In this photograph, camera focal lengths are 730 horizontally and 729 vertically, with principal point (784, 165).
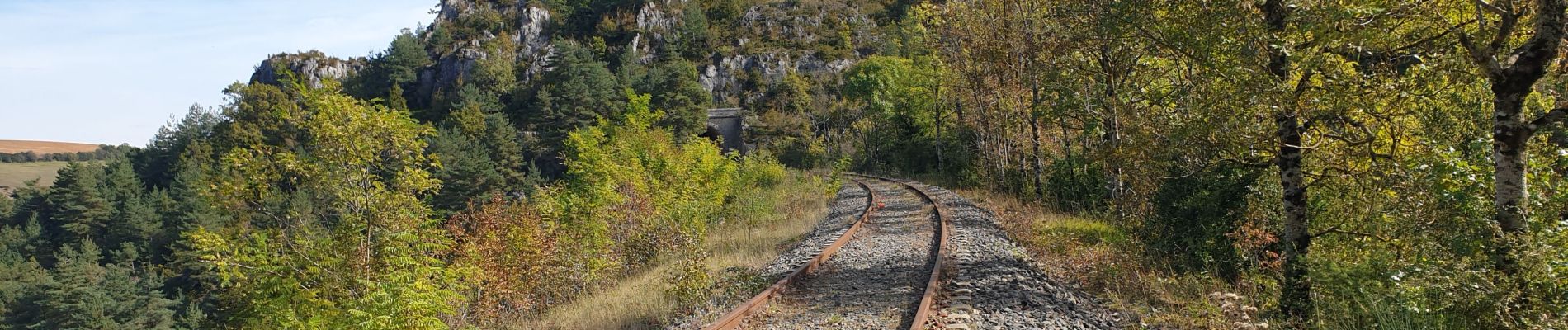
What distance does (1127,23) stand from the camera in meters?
7.23

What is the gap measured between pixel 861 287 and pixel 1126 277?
2767mm

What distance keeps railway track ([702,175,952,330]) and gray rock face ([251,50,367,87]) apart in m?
97.7

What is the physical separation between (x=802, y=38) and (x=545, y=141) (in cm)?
4193

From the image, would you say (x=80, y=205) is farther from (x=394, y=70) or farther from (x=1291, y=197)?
(x=1291, y=197)

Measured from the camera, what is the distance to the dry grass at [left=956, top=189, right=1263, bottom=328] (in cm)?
613

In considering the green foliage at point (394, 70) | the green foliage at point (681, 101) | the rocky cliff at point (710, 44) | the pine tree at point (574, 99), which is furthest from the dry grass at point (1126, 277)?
the green foliage at point (394, 70)

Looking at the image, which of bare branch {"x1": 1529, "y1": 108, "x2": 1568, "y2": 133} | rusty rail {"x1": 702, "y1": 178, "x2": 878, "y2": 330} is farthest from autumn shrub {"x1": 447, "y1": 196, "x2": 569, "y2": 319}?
bare branch {"x1": 1529, "y1": 108, "x2": 1568, "y2": 133}

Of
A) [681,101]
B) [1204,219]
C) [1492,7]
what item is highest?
[681,101]

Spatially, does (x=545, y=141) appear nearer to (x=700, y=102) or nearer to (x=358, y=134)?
(x=700, y=102)

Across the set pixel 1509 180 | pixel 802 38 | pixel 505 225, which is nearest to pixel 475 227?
pixel 505 225

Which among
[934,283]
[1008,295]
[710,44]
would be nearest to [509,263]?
[934,283]

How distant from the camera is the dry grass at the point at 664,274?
301 inches

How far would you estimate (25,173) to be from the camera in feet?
447

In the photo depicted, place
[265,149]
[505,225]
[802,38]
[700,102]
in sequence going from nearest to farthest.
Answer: [265,149] < [505,225] < [700,102] < [802,38]
